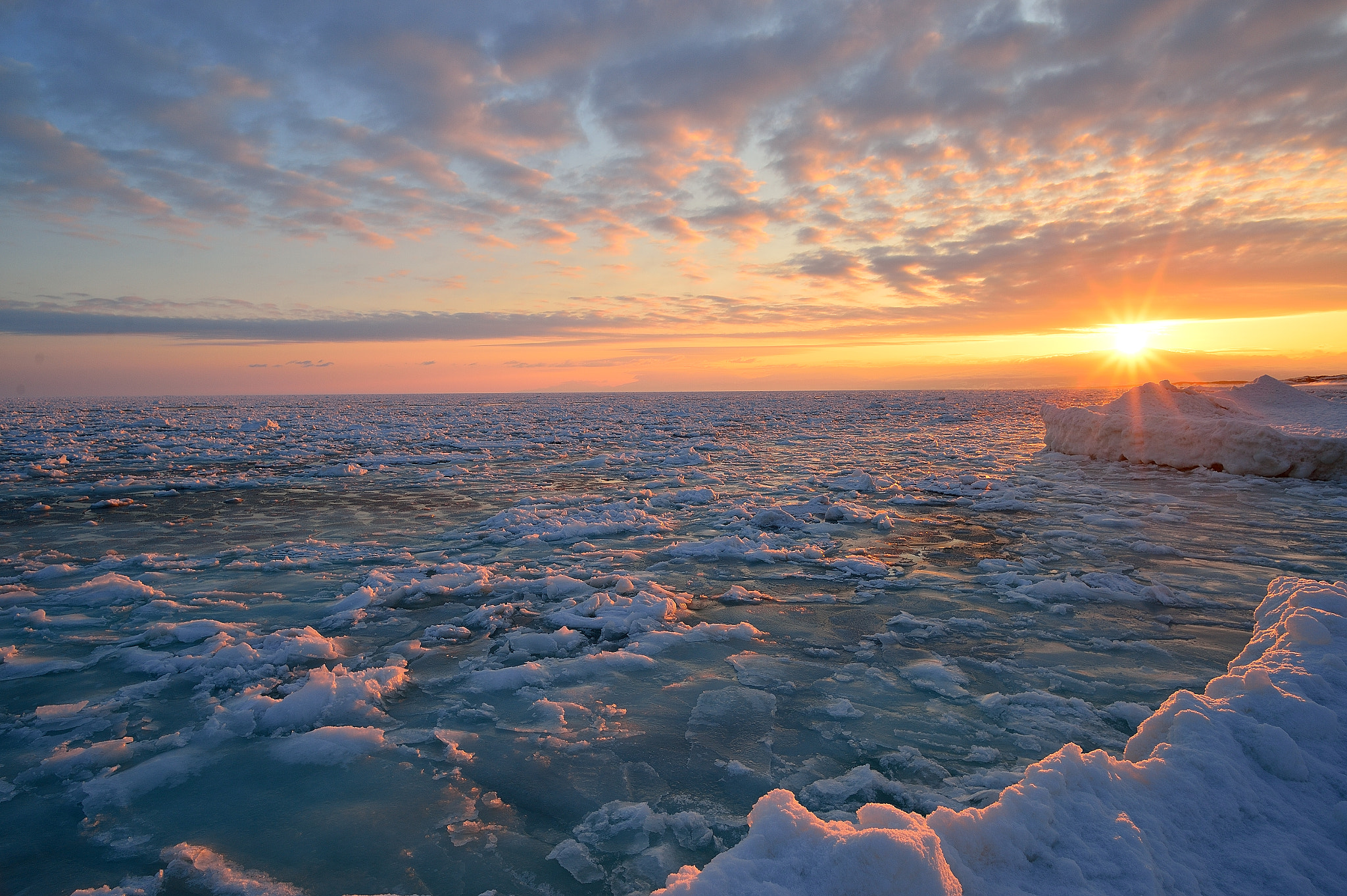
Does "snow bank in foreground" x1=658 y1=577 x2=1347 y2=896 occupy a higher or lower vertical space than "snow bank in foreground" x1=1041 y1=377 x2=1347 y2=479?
lower

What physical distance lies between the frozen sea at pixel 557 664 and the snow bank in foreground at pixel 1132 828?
1.64 ft

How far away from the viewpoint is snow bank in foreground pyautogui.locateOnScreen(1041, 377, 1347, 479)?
10.5m

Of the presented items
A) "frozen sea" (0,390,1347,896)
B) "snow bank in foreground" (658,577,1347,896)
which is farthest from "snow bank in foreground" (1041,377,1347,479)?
"snow bank in foreground" (658,577,1347,896)

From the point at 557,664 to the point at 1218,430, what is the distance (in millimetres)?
13369

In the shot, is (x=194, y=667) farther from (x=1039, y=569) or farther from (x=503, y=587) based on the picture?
(x=1039, y=569)

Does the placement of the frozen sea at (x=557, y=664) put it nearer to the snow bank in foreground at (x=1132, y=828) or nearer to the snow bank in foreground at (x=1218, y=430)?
the snow bank in foreground at (x=1132, y=828)

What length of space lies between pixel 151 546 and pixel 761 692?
7366 mm

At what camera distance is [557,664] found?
13.2ft

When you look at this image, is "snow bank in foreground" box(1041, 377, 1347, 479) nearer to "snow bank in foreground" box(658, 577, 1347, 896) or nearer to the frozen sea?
the frozen sea

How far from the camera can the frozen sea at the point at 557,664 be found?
248 centimetres

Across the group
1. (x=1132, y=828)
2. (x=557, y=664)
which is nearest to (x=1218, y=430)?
(x=1132, y=828)

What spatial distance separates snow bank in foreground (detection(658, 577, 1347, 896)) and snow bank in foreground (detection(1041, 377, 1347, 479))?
11.1m

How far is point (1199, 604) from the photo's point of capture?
4.75m

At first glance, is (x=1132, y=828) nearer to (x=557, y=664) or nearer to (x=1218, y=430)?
(x=557, y=664)
